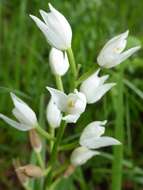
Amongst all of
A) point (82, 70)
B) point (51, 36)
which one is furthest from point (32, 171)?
point (82, 70)

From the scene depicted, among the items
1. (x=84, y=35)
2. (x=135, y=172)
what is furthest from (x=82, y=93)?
(x=84, y=35)

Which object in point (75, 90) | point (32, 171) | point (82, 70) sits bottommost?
point (32, 171)

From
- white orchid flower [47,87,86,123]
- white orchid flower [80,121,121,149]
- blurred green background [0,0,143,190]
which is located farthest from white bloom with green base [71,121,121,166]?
blurred green background [0,0,143,190]

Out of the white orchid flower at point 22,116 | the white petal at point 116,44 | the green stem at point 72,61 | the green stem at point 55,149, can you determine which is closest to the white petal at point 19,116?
the white orchid flower at point 22,116

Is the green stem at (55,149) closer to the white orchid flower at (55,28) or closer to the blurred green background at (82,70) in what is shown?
the white orchid flower at (55,28)

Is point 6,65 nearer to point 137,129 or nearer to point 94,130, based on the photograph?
point 137,129

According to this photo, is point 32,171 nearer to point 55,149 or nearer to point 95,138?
point 55,149

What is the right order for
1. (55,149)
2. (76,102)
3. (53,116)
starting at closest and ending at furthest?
(76,102) < (55,149) < (53,116)
